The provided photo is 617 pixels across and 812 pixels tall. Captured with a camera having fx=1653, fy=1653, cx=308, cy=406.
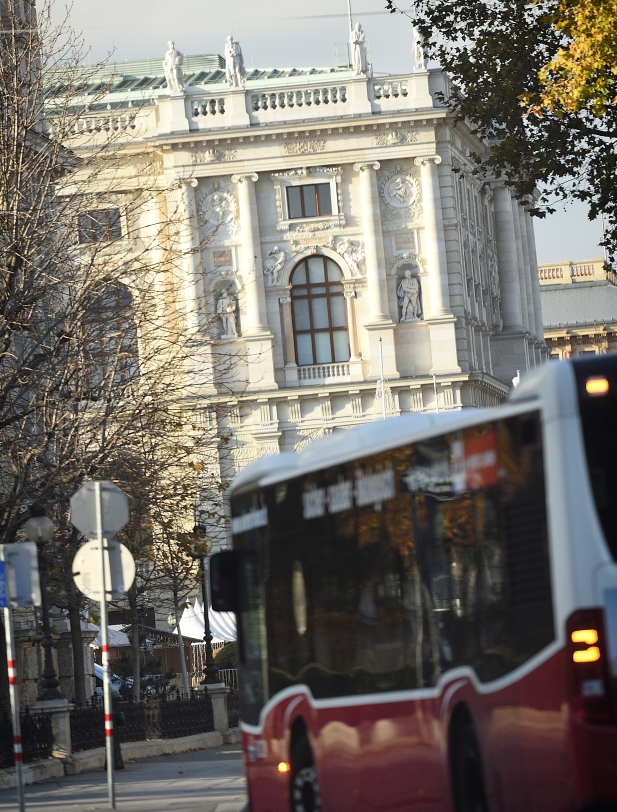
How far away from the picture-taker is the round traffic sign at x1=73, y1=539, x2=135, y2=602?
598 inches

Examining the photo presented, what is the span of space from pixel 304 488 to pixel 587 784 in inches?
139

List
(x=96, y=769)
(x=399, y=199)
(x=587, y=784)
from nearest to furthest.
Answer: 1. (x=587, y=784)
2. (x=96, y=769)
3. (x=399, y=199)

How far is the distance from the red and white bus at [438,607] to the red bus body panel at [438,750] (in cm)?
1

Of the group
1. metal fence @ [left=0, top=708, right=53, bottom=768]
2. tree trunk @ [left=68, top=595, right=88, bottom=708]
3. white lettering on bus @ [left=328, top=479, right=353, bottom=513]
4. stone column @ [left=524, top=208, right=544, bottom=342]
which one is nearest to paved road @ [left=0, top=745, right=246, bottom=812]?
metal fence @ [left=0, top=708, right=53, bottom=768]

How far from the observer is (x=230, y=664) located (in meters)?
49.3

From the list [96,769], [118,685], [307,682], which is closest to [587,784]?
[307,682]

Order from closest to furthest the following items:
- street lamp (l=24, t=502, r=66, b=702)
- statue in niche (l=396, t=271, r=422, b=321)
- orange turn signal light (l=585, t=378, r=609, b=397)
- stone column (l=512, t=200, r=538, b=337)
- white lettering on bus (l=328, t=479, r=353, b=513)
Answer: orange turn signal light (l=585, t=378, r=609, b=397) → white lettering on bus (l=328, t=479, r=353, b=513) → street lamp (l=24, t=502, r=66, b=702) → statue in niche (l=396, t=271, r=422, b=321) → stone column (l=512, t=200, r=538, b=337)

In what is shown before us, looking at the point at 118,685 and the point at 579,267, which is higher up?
the point at 579,267

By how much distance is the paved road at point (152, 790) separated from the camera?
15992mm

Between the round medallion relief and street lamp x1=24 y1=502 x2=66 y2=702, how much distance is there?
48857 mm

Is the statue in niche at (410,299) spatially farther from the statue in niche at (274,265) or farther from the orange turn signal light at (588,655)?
the orange turn signal light at (588,655)

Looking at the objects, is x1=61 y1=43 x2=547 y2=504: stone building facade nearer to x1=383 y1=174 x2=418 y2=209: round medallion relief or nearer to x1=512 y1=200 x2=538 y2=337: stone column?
x1=383 y1=174 x2=418 y2=209: round medallion relief

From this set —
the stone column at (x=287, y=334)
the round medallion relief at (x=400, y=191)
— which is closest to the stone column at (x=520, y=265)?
the round medallion relief at (x=400, y=191)

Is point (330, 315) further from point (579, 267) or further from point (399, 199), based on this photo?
point (579, 267)
